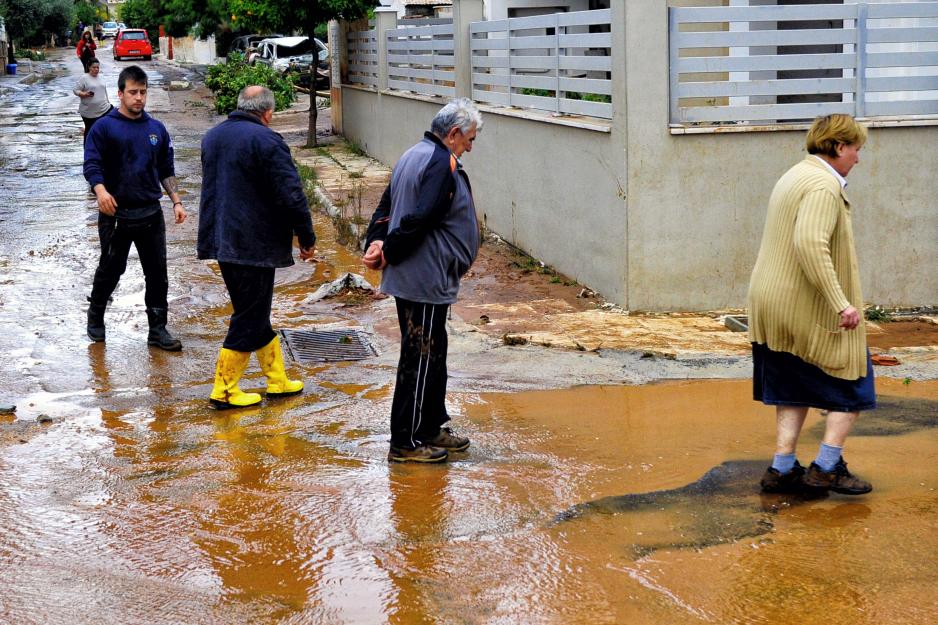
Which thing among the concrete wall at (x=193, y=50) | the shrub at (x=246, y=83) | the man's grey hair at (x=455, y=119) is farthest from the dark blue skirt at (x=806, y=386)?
the concrete wall at (x=193, y=50)

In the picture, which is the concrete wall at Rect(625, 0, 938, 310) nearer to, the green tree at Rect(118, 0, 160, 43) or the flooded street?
the flooded street

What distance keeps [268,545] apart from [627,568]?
148 cm

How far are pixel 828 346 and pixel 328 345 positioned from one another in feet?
13.8

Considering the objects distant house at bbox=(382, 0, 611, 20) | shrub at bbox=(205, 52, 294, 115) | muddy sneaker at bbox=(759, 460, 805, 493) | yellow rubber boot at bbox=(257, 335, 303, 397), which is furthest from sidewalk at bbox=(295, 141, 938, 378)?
shrub at bbox=(205, 52, 294, 115)

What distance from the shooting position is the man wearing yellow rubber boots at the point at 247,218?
6.50 meters

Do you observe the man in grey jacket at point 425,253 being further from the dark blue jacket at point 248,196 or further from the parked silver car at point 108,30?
the parked silver car at point 108,30

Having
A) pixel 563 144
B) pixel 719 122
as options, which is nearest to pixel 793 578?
pixel 719 122

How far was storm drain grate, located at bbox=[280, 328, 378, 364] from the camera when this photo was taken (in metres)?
7.91

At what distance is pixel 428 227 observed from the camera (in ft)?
18.1

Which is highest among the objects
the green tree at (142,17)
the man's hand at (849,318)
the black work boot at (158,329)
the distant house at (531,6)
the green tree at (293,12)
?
the green tree at (142,17)

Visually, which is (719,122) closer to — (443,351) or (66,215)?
(443,351)

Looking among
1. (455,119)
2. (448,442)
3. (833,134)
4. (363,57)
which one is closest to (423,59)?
(363,57)

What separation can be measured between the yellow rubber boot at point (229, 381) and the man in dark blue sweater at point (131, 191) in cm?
144

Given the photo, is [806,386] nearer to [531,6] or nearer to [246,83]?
[531,6]
